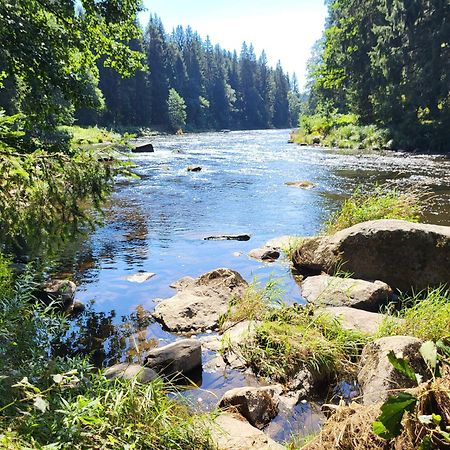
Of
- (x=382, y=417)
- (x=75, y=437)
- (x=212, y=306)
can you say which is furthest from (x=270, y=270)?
(x=382, y=417)

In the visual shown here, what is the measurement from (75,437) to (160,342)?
348 cm

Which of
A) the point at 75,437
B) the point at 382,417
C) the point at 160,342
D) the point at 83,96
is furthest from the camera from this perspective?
the point at 83,96

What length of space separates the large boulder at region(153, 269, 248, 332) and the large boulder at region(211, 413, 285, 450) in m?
2.73

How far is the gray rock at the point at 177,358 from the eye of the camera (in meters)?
5.24

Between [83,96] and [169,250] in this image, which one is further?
[169,250]

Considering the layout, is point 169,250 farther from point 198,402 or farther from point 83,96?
point 198,402

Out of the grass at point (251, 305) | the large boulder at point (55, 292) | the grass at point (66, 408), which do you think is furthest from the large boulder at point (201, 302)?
the grass at point (66, 408)

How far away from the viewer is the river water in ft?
21.2

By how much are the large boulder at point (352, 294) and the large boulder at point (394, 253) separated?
0.59m

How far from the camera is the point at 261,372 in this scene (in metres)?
5.38

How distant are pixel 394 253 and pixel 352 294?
1.46m

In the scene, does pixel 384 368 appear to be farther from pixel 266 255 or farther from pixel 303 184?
pixel 303 184

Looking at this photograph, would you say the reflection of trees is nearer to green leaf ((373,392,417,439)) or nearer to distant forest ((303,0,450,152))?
green leaf ((373,392,417,439))

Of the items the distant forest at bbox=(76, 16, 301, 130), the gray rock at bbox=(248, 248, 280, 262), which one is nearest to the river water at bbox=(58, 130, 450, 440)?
the gray rock at bbox=(248, 248, 280, 262)
